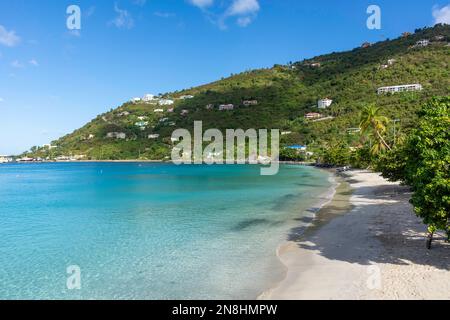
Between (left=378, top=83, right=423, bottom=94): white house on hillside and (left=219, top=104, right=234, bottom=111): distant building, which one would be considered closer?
(left=378, top=83, right=423, bottom=94): white house on hillside

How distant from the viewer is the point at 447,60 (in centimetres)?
14500

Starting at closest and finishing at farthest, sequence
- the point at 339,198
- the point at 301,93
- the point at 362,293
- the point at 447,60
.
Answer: the point at 362,293, the point at 339,198, the point at 447,60, the point at 301,93

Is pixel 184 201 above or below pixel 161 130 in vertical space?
below

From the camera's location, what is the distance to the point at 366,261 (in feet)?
46.4

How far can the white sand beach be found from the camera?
1102 cm

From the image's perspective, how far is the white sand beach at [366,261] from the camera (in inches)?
434

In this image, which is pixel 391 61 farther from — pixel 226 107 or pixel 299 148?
pixel 226 107

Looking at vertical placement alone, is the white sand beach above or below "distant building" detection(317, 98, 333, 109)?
below

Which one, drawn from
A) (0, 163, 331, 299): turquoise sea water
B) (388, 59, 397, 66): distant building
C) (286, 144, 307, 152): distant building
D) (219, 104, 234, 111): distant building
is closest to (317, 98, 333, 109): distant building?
(286, 144, 307, 152): distant building

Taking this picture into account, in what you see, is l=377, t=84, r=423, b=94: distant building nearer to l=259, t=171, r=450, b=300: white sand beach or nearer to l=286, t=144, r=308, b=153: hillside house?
l=286, t=144, r=308, b=153: hillside house

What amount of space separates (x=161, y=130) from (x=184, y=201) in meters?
157
